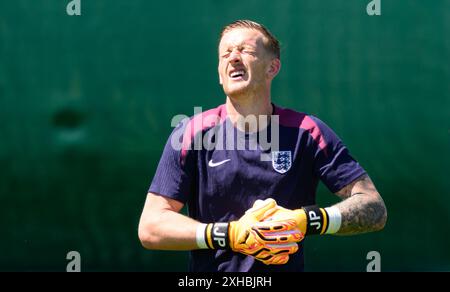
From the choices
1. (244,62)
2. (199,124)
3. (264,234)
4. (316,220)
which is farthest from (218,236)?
(244,62)

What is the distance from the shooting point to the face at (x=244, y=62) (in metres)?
2.79

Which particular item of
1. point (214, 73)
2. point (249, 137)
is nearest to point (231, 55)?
point (249, 137)

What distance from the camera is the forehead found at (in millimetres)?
2818

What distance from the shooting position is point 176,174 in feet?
8.93

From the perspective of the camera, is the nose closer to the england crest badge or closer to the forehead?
the forehead

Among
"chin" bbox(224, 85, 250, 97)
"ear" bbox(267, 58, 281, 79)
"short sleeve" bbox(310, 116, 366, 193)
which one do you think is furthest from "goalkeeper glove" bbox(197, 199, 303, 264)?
"ear" bbox(267, 58, 281, 79)

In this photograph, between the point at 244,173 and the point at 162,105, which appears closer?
the point at 244,173

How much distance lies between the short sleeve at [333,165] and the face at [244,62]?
343 millimetres

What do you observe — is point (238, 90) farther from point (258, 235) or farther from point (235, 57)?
point (258, 235)

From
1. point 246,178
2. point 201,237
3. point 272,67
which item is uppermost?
point 272,67

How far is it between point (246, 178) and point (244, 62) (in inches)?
19.0

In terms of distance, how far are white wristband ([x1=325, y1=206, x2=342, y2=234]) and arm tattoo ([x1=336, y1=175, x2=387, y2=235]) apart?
0.02m

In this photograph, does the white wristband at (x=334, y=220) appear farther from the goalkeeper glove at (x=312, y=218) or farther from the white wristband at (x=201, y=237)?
the white wristband at (x=201, y=237)

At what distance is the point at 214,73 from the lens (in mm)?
4039
